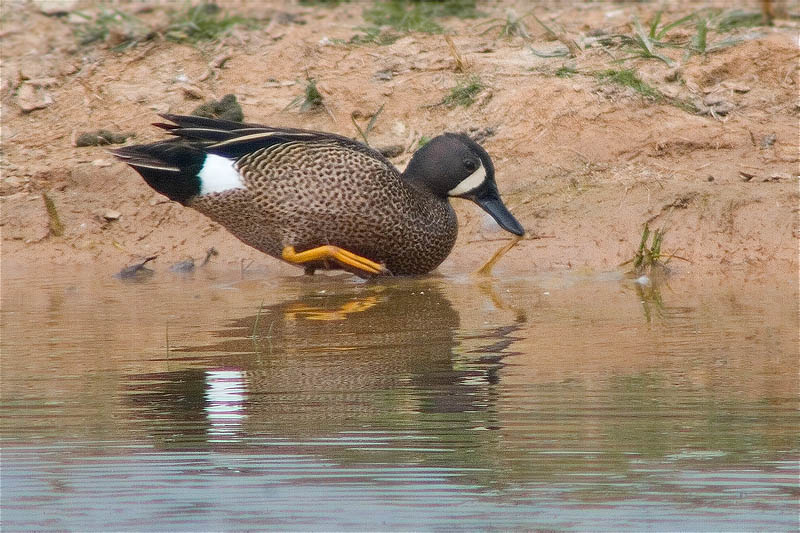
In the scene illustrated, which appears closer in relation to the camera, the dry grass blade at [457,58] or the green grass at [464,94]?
the green grass at [464,94]

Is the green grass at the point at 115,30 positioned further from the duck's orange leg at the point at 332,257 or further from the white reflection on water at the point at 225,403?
the white reflection on water at the point at 225,403

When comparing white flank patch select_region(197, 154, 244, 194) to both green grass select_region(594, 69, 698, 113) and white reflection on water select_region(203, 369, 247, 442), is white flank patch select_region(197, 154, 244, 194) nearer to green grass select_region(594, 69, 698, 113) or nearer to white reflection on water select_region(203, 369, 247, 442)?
white reflection on water select_region(203, 369, 247, 442)

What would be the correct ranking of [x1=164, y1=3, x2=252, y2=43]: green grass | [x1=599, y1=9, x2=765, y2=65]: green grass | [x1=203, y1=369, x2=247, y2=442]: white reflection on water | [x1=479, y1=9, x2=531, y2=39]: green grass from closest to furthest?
[x1=203, y1=369, x2=247, y2=442]: white reflection on water → [x1=599, y1=9, x2=765, y2=65]: green grass → [x1=479, y1=9, x2=531, y2=39]: green grass → [x1=164, y1=3, x2=252, y2=43]: green grass

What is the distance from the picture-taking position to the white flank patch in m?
6.34

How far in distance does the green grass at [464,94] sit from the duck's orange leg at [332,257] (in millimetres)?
1770

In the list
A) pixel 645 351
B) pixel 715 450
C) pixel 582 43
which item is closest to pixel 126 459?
pixel 715 450

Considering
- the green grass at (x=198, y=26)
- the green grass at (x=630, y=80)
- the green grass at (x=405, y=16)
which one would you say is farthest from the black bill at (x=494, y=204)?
the green grass at (x=198, y=26)

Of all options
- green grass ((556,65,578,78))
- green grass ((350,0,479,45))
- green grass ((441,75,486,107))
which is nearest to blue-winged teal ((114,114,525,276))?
green grass ((441,75,486,107))

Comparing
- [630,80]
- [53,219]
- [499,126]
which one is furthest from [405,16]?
[53,219]

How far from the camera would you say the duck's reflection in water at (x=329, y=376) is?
377cm

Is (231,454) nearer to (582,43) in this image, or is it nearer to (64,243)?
(64,243)

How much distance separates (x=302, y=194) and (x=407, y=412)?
2577mm

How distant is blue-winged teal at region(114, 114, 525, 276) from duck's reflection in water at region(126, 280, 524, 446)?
0.64m

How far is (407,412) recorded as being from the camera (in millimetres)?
3836
